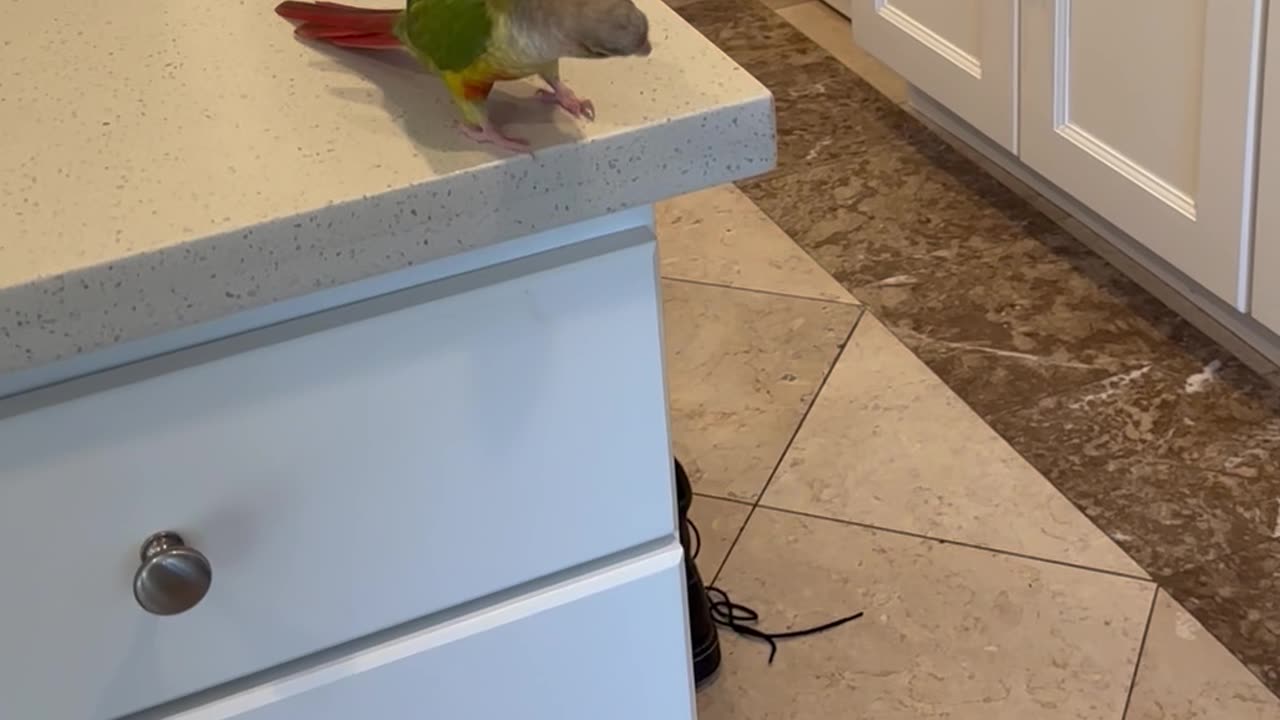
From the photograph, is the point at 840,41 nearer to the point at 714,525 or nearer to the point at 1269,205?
the point at 1269,205

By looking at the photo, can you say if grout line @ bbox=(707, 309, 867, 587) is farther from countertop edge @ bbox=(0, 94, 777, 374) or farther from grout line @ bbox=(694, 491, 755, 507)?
countertop edge @ bbox=(0, 94, 777, 374)

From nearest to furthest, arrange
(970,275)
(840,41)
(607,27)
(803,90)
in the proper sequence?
(607,27), (970,275), (803,90), (840,41)

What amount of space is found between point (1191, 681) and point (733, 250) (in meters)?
1.08

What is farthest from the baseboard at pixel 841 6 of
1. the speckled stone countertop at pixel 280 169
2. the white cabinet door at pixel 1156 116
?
the speckled stone countertop at pixel 280 169

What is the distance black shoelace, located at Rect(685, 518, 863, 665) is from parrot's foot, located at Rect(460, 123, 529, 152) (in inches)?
43.2

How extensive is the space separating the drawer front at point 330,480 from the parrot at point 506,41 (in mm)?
76

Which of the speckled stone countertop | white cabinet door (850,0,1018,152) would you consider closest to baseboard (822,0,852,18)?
white cabinet door (850,0,1018,152)

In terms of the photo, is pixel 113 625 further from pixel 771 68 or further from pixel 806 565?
pixel 771 68

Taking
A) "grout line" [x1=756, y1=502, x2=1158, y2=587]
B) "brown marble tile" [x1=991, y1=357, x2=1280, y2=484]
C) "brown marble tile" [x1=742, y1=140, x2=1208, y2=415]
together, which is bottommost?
"grout line" [x1=756, y1=502, x2=1158, y2=587]

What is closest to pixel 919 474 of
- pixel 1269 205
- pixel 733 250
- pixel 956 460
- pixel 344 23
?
pixel 956 460

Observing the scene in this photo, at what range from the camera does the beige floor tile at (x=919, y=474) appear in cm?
175

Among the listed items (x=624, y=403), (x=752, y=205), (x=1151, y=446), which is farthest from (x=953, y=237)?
(x=624, y=403)

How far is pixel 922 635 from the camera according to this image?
1643mm

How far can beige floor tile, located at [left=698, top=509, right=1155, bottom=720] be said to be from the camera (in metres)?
1.56
